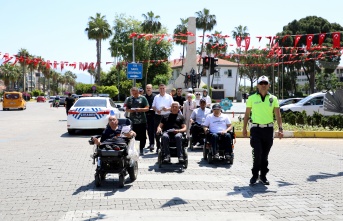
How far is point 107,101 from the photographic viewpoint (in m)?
16.4

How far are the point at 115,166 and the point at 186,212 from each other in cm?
199

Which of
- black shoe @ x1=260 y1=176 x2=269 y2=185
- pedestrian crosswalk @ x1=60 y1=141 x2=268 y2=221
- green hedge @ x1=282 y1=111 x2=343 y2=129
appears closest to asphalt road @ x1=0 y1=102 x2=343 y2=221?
pedestrian crosswalk @ x1=60 y1=141 x2=268 y2=221

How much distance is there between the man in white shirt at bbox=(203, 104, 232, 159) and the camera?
9312mm

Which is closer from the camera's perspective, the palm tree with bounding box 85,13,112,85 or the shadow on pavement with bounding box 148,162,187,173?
the shadow on pavement with bounding box 148,162,187,173

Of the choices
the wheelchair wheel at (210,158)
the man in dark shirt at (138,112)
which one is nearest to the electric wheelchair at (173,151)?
the wheelchair wheel at (210,158)

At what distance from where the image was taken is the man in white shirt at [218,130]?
9312mm

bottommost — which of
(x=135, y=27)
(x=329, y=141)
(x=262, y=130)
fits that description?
(x=329, y=141)

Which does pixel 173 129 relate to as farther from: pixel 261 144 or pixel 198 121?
pixel 198 121

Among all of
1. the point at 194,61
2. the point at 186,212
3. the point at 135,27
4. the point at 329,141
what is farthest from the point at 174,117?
the point at 135,27

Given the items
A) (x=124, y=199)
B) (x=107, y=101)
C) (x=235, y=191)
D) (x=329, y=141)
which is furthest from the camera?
(x=107, y=101)

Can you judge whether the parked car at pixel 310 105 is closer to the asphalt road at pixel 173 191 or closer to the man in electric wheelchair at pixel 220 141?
the asphalt road at pixel 173 191

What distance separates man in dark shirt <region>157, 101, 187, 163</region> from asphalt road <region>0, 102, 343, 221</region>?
38 cm

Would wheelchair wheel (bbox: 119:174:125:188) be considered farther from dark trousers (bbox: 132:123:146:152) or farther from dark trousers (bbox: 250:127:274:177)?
dark trousers (bbox: 132:123:146:152)

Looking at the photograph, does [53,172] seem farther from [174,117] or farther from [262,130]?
[262,130]
